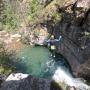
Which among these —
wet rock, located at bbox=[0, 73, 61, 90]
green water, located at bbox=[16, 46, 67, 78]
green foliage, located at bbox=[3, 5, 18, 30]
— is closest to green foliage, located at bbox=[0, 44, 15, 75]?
green water, located at bbox=[16, 46, 67, 78]

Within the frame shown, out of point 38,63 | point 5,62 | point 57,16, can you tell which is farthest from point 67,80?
point 5,62

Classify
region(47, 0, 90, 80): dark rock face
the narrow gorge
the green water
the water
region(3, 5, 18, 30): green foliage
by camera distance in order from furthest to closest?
1. region(3, 5, 18, 30): green foliage
2. the green water
3. the water
4. the narrow gorge
5. region(47, 0, 90, 80): dark rock face

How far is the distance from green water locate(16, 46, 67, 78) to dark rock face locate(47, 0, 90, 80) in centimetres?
263

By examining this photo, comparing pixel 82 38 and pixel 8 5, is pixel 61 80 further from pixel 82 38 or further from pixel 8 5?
pixel 8 5

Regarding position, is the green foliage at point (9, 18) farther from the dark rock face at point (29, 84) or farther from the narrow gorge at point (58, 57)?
the dark rock face at point (29, 84)

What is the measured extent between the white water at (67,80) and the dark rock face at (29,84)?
1.48ft

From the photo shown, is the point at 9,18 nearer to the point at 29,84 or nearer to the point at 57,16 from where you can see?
the point at 29,84

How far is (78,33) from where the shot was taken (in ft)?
37.4

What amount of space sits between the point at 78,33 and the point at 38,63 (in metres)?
6.18

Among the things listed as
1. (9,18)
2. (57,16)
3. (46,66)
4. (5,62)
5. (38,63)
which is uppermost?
(57,16)

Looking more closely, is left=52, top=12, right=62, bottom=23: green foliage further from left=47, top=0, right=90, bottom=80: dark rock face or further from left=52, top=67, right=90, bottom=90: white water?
left=52, top=67, right=90, bottom=90: white water

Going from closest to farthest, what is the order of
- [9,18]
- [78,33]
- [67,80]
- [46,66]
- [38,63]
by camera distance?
1. [78,33]
2. [67,80]
3. [46,66]
4. [38,63]
5. [9,18]

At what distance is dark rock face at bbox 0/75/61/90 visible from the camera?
13.4m

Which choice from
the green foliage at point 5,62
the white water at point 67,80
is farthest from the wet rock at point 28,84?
the green foliage at point 5,62
